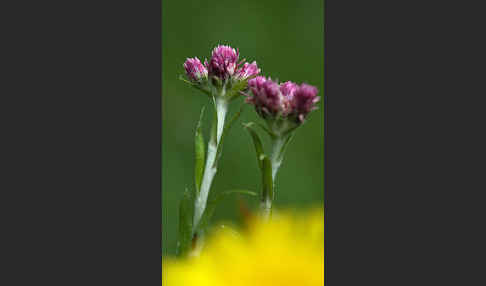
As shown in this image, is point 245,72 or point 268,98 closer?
point 268,98

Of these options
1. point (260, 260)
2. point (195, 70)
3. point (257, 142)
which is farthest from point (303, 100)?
point (260, 260)

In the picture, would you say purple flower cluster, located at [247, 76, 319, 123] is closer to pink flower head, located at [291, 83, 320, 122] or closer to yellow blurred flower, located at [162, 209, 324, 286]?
pink flower head, located at [291, 83, 320, 122]

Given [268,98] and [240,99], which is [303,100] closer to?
[268,98]

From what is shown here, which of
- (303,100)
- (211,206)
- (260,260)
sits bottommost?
(260,260)

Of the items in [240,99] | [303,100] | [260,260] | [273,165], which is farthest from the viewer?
[240,99]

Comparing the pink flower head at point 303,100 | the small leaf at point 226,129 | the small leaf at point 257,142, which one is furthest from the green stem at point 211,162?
the pink flower head at point 303,100

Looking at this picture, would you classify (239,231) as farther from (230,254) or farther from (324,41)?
(324,41)
